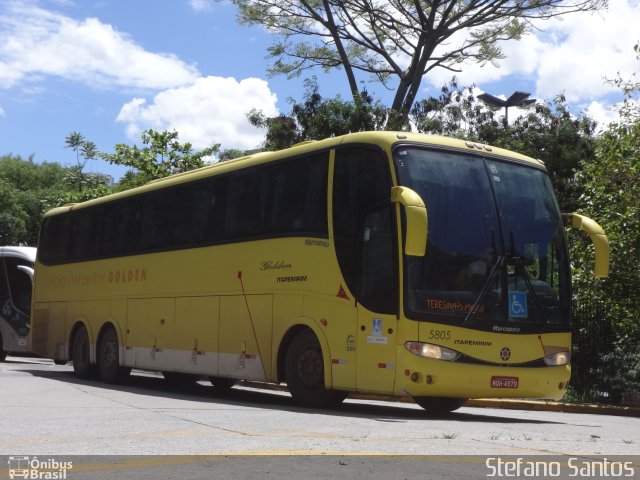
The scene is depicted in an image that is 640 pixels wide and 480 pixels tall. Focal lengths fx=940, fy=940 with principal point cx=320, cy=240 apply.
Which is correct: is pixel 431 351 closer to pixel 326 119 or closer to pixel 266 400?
pixel 266 400

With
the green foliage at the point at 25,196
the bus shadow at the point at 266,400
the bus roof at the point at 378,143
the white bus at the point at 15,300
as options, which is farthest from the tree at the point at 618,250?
the green foliage at the point at 25,196

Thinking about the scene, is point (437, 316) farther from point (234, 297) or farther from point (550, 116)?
point (550, 116)

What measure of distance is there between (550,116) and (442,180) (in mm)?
27081

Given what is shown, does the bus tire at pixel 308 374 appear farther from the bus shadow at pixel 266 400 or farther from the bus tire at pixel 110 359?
the bus tire at pixel 110 359

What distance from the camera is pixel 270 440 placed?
849 cm

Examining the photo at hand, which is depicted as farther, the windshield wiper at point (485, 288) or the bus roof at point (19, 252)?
the bus roof at point (19, 252)

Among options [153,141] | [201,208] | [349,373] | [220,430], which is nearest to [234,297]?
[201,208]

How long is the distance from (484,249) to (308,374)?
301 centimetres

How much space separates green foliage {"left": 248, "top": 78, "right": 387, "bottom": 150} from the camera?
27469 millimetres

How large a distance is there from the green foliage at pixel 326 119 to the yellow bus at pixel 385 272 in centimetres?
1200

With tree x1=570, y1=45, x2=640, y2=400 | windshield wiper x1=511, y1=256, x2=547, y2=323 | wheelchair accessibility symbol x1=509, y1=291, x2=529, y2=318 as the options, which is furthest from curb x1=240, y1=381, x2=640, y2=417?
wheelchair accessibility symbol x1=509, y1=291, x2=529, y2=318

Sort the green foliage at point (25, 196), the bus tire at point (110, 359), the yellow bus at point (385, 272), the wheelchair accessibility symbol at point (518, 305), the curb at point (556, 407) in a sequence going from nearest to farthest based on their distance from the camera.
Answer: the yellow bus at point (385, 272) < the wheelchair accessibility symbol at point (518, 305) < the curb at point (556, 407) < the bus tire at point (110, 359) < the green foliage at point (25, 196)

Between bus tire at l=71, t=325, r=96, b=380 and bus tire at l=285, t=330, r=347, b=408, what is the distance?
7958 millimetres

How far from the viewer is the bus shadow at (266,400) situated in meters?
12.4
